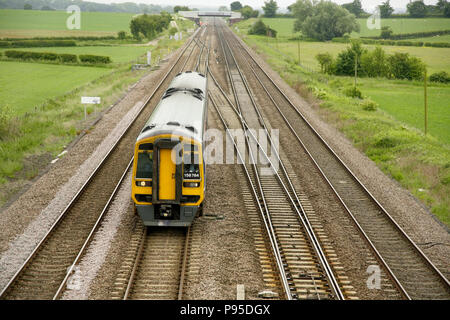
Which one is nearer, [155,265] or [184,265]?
[184,265]

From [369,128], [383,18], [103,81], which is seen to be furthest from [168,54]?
[383,18]

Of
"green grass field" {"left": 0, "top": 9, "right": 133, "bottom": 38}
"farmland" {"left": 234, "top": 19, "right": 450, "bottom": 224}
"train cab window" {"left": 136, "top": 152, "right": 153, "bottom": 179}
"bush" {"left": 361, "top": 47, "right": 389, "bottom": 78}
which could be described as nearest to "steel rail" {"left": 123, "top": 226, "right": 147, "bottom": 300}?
"train cab window" {"left": 136, "top": 152, "right": 153, "bottom": 179}

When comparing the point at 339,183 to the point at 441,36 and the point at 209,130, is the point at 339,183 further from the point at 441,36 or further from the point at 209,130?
the point at 441,36

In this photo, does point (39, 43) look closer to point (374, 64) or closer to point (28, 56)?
point (28, 56)

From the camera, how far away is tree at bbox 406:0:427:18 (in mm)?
125169

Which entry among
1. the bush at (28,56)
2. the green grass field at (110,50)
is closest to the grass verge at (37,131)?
the bush at (28,56)

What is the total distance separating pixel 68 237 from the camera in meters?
12.7

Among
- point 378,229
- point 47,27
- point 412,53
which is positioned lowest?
point 378,229

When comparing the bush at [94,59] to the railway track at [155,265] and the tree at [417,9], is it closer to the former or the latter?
the railway track at [155,265]

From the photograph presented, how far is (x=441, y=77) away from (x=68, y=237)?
157 feet

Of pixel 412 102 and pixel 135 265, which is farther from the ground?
pixel 412 102

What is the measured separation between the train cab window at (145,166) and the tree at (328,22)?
88360mm

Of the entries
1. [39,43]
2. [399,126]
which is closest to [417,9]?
[39,43]

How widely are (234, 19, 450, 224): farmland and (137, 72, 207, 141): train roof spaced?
9361mm
